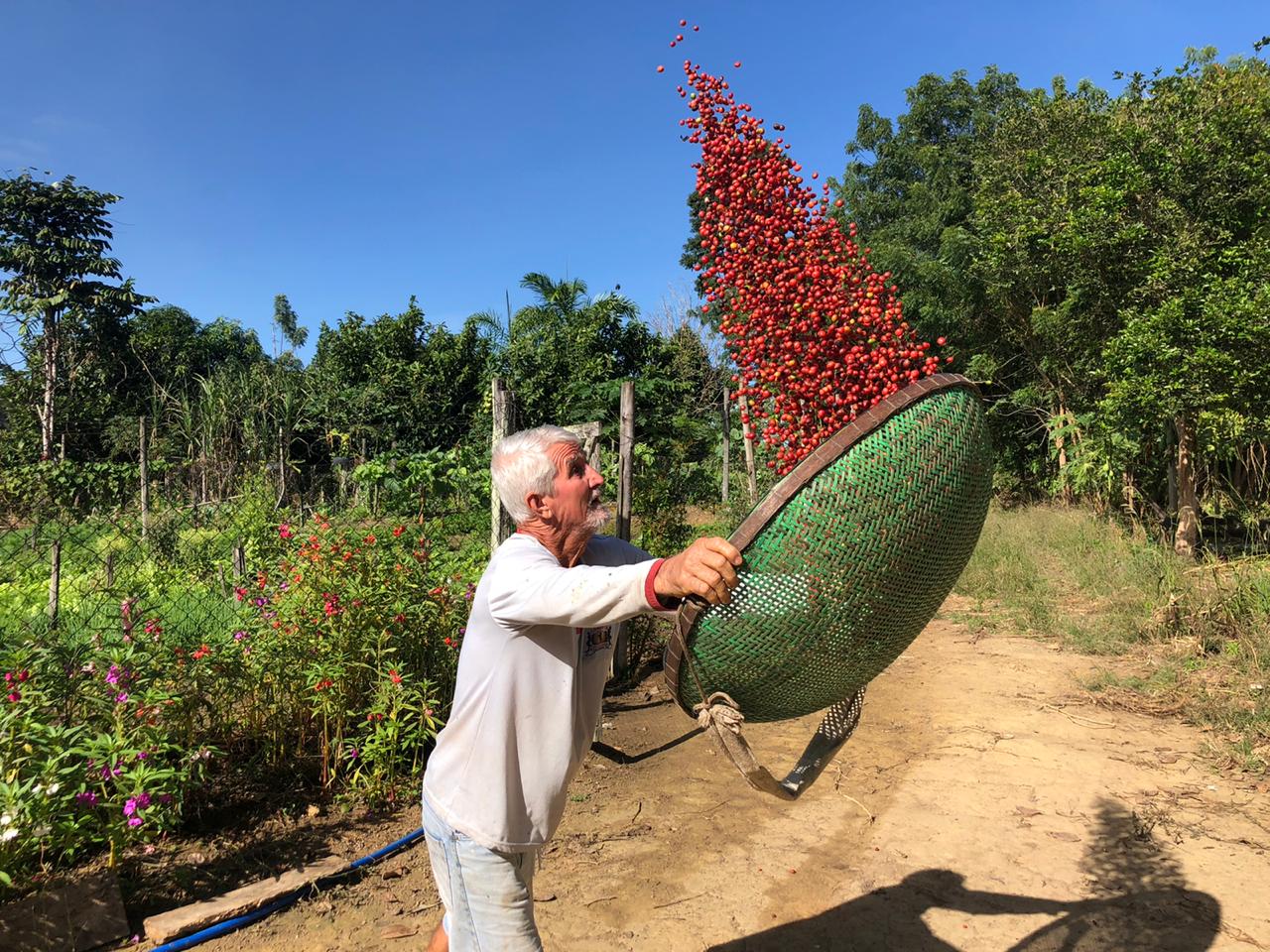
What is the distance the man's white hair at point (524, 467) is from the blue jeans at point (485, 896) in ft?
2.33

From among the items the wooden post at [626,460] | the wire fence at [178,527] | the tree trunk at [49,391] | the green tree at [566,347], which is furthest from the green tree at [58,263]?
the wooden post at [626,460]

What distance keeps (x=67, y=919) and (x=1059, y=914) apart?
3440 millimetres

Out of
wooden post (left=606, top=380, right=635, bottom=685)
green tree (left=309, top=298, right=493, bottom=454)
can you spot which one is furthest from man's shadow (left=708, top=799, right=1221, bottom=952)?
green tree (left=309, top=298, right=493, bottom=454)

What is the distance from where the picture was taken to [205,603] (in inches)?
201

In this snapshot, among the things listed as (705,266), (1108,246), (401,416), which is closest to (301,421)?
(401,416)

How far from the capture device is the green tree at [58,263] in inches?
697

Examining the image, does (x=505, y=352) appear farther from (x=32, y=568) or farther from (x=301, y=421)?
(x=32, y=568)

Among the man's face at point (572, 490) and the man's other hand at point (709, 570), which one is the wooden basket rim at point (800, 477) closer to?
the man's other hand at point (709, 570)

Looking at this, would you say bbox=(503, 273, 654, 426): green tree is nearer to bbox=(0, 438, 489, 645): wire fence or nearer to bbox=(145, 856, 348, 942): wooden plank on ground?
bbox=(0, 438, 489, 645): wire fence

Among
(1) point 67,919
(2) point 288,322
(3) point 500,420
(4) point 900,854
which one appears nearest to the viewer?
(1) point 67,919

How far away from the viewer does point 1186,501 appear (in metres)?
9.05

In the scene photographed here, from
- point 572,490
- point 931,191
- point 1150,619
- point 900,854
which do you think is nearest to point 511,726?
point 572,490

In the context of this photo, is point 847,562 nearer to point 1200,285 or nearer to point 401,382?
point 1200,285

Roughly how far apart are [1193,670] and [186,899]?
600cm
